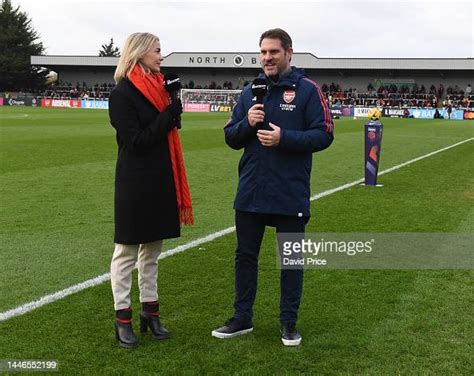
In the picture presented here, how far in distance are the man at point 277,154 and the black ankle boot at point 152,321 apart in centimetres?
36

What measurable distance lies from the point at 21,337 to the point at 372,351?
229 centimetres

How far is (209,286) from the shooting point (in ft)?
17.0

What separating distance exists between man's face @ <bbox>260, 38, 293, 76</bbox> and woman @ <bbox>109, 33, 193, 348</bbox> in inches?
24.0

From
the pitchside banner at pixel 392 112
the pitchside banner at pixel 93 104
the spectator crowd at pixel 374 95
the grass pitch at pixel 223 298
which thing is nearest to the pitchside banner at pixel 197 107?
the spectator crowd at pixel 374 95

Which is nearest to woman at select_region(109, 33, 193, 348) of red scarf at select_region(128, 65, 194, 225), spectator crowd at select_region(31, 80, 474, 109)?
red scarf at select_region(128, 65, 194, 225)

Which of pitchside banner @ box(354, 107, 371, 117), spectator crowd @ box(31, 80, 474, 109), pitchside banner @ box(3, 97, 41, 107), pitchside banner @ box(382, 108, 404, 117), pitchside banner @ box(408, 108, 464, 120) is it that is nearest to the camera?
pitchside banner @ box(408, 108, 464, 120)

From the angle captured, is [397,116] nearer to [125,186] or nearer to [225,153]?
[225,153]

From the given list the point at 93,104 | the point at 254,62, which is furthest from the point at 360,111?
the point at 93,104

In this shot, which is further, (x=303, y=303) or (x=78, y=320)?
(x=303, y=303)

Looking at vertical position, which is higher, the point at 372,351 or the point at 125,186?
the point at 125,186

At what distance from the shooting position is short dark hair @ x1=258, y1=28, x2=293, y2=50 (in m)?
3.79

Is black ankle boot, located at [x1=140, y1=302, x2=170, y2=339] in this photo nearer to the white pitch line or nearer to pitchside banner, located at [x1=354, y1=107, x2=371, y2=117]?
the white pitch line

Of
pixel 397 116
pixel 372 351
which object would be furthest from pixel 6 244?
pixel 397 116

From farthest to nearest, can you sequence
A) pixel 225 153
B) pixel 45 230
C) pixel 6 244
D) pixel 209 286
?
1. pixel 225 153
2. pixel 45 230
3. pixel 6 244
4. pixel 209 286
